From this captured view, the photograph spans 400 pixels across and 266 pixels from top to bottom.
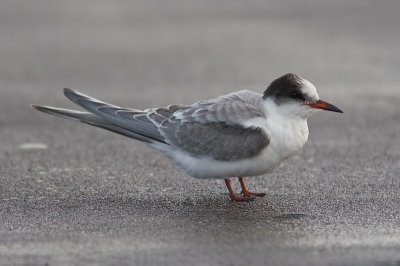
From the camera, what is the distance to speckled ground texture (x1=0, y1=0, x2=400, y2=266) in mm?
3643

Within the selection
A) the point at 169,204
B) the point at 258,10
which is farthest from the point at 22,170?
the point at 258,10

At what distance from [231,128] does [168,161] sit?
3.52 ft

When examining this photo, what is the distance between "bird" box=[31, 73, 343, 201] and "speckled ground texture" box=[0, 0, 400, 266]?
0.23m

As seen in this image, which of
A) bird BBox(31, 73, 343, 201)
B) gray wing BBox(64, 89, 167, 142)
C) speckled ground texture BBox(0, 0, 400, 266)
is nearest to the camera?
speckled ground texture BBox(0, 0, 400, 266)

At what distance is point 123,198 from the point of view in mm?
4520

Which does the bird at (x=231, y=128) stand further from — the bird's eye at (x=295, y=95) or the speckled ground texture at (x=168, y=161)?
the speckled ground texture at (x=168, y=161)

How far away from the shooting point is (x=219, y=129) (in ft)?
15.1

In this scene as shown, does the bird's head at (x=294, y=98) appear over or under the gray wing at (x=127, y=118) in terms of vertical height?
over

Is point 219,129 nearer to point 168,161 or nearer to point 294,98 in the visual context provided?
point 294,98

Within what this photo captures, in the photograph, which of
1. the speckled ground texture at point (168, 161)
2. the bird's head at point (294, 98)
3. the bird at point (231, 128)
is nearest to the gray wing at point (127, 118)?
the bird at point (231, 128)

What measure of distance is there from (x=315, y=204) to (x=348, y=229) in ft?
1.73

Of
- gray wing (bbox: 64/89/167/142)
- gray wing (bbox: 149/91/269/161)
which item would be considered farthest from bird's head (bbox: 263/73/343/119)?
gray wing (bbox: 64/89/167/142)

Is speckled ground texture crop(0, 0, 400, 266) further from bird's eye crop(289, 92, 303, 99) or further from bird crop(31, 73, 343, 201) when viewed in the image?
bird's eye crop(289, 92, 303, 99)

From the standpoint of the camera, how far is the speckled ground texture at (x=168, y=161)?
364 cm
